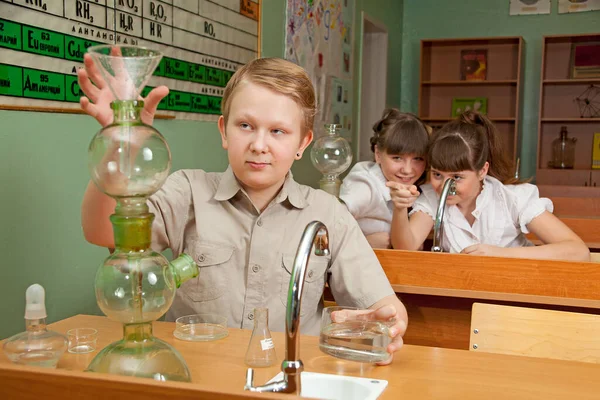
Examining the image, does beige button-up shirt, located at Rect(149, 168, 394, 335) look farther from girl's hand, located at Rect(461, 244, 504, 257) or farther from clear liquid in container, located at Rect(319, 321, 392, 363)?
girl's hand, located at Rect(461, 244, 504, 257)

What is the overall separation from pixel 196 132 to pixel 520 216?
51.5 inches

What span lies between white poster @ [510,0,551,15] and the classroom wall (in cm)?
558

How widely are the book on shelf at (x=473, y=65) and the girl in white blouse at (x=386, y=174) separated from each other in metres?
4.47

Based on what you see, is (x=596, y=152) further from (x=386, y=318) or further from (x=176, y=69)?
(x=386, y=318)

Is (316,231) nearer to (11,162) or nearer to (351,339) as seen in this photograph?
(351,339)

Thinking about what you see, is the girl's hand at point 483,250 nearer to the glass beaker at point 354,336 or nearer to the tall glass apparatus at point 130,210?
the glass beaker at point 354,336

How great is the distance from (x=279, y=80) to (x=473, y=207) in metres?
1.29

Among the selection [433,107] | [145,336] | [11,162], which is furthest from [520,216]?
[433,107]

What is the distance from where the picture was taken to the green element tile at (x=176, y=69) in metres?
2.52

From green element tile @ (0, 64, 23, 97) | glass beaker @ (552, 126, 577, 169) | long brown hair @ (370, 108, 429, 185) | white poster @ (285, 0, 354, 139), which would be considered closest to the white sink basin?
green element tile @ (0, 64, 23, 97)

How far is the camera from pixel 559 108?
6.58m

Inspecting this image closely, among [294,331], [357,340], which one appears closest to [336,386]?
[357,340]

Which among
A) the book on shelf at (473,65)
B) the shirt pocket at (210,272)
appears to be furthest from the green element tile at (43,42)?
the book on shelf at (473,65)

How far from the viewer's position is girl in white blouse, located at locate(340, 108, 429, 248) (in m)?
2.50
